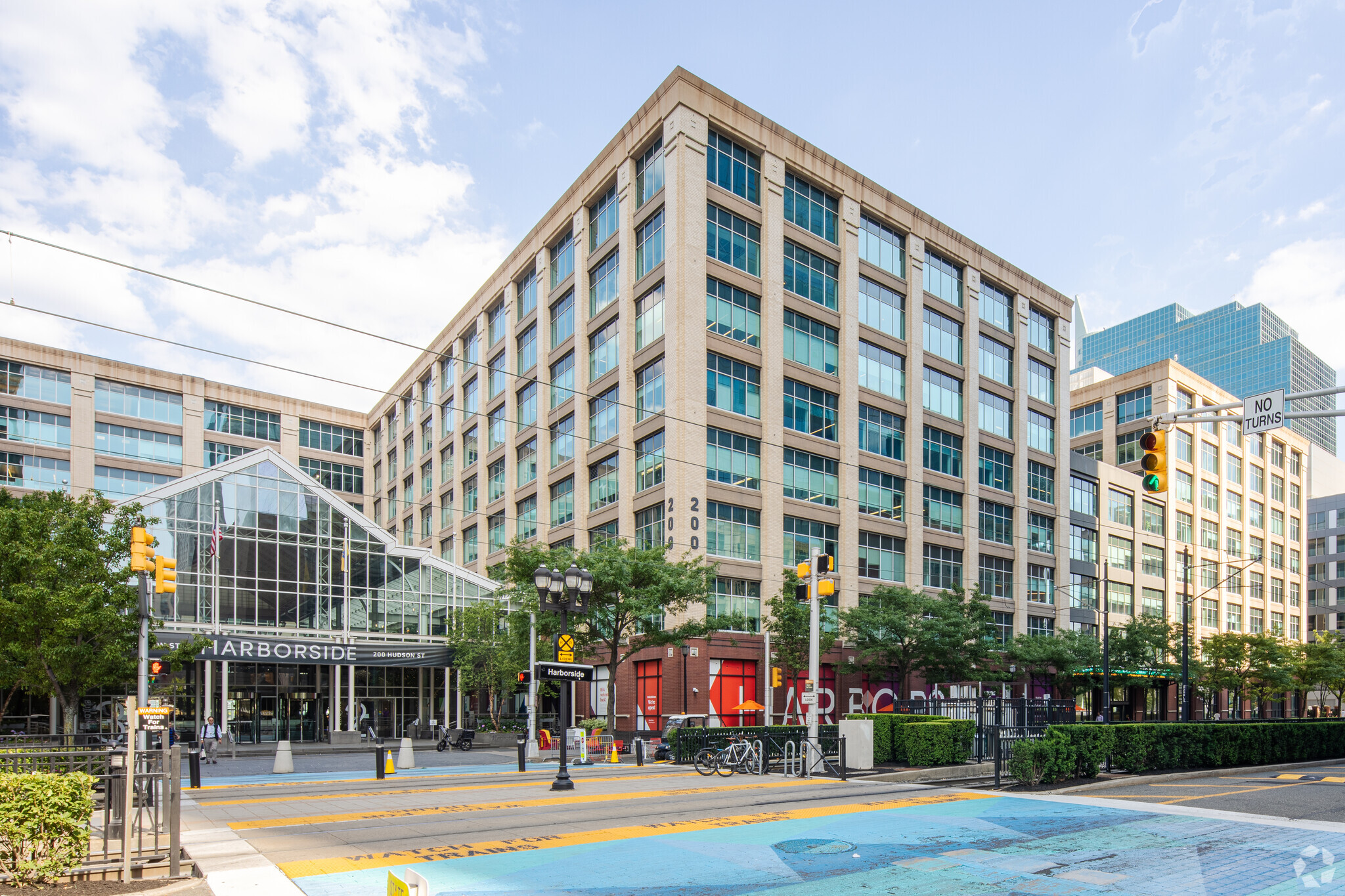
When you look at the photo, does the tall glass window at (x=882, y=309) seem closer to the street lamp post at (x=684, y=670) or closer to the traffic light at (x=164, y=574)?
the street lamp post at (x=684, y=670)

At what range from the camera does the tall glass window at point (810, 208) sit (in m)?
49.5

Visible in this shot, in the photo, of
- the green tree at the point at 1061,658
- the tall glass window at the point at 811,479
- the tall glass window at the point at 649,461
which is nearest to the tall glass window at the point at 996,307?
the tall glass window at the point at 811,479

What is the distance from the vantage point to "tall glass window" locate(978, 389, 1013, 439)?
198ft

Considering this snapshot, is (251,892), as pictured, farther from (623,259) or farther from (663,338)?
(623,259)

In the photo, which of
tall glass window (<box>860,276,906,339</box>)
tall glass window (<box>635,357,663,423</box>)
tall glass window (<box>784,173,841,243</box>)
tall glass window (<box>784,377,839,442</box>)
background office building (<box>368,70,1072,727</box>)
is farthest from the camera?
tall glass window (<box>860,276,906,339</box>)

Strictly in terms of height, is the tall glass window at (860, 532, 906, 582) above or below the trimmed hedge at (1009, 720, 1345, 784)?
above

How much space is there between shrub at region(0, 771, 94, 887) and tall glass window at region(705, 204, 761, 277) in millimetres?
38396

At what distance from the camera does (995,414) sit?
6162 cm

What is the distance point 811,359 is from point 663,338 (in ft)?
28.0

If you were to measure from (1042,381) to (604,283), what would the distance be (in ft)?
108

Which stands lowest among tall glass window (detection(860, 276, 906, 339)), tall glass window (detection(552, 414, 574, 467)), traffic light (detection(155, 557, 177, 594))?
traffic light (detection(155, 557, 177, 594))

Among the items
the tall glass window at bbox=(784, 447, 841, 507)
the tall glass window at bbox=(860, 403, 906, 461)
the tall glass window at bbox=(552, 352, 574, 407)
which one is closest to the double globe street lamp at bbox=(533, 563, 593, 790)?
the tall glass window at bbox=(784, 447, 841, 507)

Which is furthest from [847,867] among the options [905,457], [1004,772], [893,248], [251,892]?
[893,248]

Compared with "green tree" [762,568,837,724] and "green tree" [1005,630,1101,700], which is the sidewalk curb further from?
"green tree" [1005,630,1101,700]
